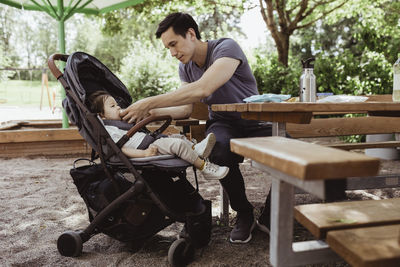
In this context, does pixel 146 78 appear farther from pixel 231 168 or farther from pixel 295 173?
pixel 295 173

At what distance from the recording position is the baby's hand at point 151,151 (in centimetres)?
243

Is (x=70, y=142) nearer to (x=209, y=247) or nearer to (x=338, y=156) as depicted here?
(x=209, y=247)

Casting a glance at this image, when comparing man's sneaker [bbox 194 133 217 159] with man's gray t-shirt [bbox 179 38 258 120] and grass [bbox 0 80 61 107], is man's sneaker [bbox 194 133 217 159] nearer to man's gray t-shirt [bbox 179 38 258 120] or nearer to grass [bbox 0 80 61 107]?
man's gray t-shirt [bbox 179 38 258 120]

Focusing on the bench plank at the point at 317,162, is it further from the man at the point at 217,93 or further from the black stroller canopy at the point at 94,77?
the black stroller canopy at the point at 94,77

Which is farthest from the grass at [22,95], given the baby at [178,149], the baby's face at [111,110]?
the baby at [178,149]

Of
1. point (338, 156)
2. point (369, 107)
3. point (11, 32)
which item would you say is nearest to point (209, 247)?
point (369, 107)

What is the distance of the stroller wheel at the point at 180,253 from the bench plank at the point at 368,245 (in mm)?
1248

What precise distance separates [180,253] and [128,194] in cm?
47

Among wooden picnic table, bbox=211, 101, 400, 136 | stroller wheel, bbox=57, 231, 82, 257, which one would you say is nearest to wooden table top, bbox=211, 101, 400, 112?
wooden picnic table, bbox=211, 101, 400, 136

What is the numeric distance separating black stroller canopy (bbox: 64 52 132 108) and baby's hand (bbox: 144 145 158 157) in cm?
63

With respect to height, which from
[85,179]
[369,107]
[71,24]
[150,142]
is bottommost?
[85,179]

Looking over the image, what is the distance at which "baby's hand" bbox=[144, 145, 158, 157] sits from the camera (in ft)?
7.96

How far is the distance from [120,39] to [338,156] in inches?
1310

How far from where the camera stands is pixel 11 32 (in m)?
36.7
